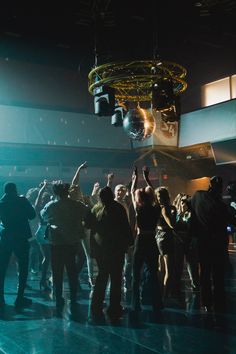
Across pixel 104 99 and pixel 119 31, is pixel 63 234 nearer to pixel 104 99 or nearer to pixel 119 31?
pixel 104 99

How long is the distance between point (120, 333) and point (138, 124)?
3829mm

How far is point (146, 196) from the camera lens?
18.8 ft

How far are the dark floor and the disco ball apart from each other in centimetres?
305

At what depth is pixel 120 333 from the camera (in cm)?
473

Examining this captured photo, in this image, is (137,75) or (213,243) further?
(137,75)

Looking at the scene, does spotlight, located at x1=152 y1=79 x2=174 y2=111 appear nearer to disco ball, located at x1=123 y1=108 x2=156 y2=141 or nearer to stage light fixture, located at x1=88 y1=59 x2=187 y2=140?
stage light fixture, located at x1=88 y1=59 x2=187 y2=140

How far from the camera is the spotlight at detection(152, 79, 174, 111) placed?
664cm

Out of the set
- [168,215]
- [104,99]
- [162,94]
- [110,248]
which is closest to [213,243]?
[168,215]

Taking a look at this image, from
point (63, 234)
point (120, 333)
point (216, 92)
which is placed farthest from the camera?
point (216, 92)

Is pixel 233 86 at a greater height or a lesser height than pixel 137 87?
greater

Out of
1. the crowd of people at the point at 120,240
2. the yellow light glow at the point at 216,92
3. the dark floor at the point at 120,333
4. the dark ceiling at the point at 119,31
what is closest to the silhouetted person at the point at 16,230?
the crowd of people at the point at 120,240

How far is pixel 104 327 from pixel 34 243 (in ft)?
14.5

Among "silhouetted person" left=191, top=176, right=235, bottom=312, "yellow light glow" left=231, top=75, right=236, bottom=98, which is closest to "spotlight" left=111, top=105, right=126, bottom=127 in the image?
"silhouetted person" left=191, top=176, right=235, bottom=312

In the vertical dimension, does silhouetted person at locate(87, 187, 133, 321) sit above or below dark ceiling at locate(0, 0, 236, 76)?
below
